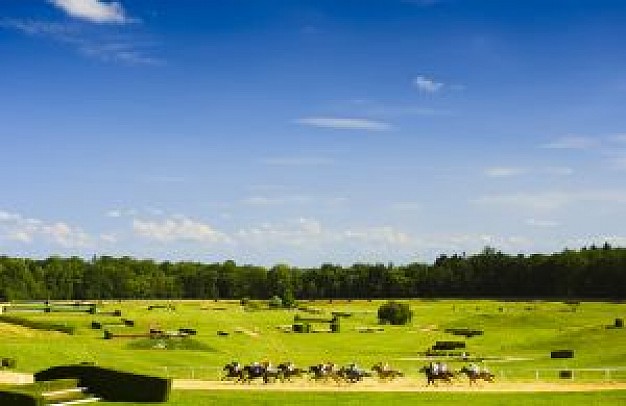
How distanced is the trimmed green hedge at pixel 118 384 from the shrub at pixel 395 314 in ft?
267

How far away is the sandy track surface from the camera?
56.0 meters

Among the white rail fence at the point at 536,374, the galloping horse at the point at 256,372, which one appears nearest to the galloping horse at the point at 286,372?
the galloping horse at the point at 256,372

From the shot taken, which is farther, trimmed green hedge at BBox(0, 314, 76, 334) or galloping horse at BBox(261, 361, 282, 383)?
trimmed green hedge at BBox(0, 314, 76, 334)

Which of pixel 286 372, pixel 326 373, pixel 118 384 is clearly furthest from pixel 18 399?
pixel 326 373

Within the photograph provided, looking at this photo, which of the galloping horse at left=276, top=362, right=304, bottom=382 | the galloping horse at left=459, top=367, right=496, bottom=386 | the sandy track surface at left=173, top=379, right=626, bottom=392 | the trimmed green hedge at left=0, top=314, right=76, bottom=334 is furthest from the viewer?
the trimmed green hedge at left=0, top=314, right=76, bottom=334

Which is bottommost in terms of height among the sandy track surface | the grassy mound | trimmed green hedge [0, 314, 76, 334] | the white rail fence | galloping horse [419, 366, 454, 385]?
the sandy track surface

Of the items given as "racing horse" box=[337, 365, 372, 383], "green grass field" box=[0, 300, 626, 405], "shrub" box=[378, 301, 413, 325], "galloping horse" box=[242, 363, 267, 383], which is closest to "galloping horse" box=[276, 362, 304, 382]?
"galloping horse" box=[242, 363, 267, 383]

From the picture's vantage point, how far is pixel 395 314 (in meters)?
Answer: 129

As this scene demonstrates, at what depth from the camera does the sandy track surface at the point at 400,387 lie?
56.0 m

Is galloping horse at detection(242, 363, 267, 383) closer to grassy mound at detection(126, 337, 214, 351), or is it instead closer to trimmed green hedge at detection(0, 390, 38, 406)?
trimmed green hedge at detection(0, 390, 38, 406)

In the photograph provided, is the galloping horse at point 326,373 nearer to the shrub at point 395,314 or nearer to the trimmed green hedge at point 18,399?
the trimmed green hedge at point 18,399

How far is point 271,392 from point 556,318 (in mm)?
70803

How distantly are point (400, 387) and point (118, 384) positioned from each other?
16.9 meters

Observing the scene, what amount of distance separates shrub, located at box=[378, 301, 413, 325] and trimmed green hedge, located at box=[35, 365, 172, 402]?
8147 centimetres
